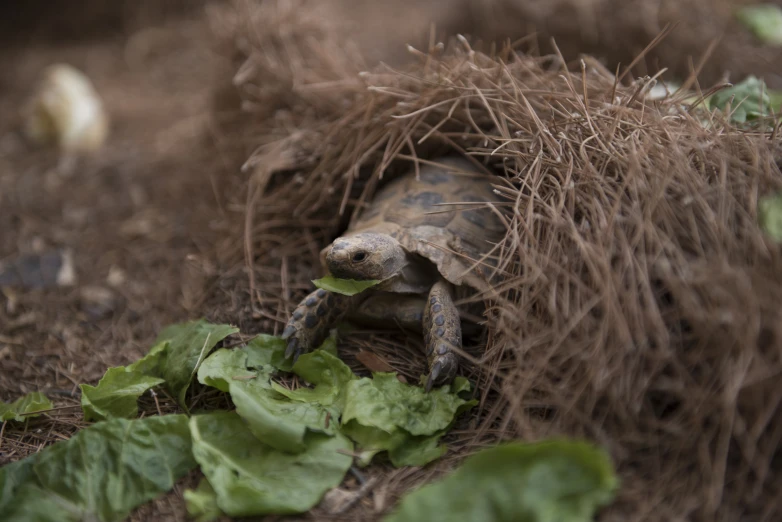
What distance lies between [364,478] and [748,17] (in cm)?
404

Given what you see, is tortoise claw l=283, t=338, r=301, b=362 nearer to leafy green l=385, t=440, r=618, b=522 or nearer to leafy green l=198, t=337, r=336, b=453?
leafy green l=198, t=337, r=336, b=453

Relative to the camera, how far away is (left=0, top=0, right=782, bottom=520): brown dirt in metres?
1.80

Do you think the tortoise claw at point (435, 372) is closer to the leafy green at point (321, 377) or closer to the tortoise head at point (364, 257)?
the leafy green at point (321, 377)

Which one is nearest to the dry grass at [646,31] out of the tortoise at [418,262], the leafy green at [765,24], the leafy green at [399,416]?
the leafy green at [765,24]

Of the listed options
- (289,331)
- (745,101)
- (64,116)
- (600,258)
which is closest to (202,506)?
(289,331)

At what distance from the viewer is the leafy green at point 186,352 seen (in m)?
2.46

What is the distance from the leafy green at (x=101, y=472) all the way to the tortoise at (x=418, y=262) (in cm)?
59

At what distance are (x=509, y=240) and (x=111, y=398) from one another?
1.70 metres

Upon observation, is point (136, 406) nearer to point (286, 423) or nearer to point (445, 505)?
point (286, 423)

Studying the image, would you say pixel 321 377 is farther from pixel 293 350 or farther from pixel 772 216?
pixel 772 216

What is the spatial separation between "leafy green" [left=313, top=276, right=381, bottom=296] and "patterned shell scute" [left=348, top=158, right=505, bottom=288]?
0.87ft

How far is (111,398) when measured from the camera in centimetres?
240

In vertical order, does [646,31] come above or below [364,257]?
above

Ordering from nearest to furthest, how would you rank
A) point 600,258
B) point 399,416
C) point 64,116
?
point 600,258, point 399,416, point 64,116
